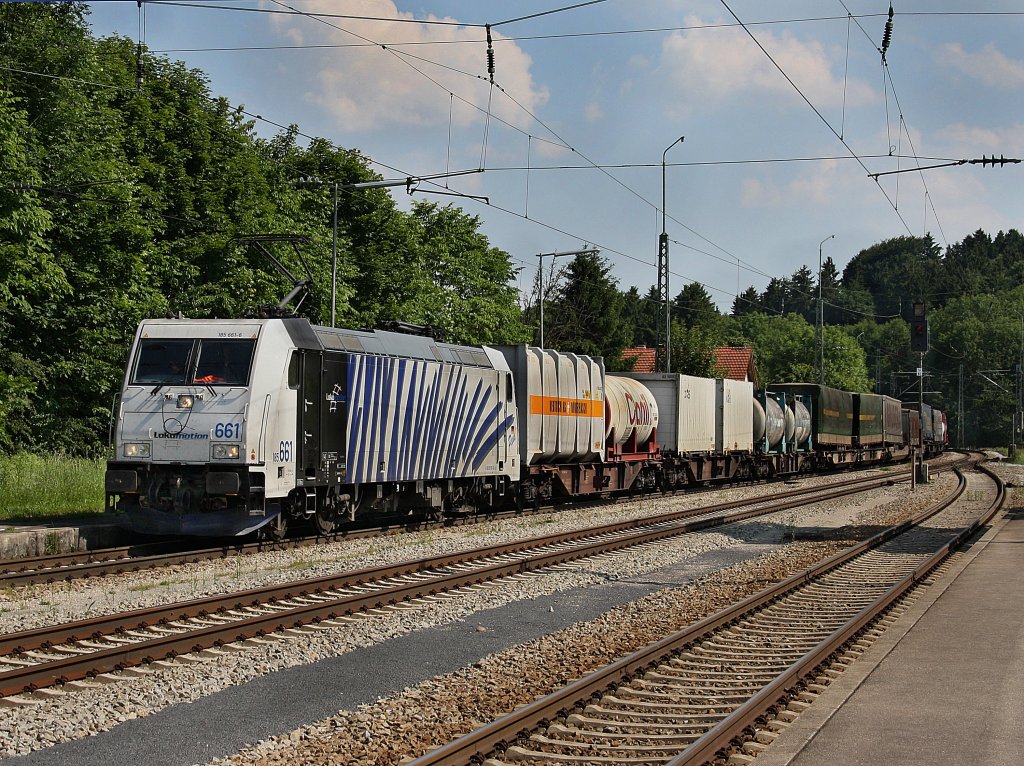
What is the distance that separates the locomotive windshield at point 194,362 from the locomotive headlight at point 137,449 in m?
0.92

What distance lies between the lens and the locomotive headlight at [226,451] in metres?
16.1

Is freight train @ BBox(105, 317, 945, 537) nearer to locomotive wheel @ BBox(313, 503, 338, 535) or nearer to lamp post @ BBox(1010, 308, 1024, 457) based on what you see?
locomotive wheel @ BBox(313, 503, 338, 535)

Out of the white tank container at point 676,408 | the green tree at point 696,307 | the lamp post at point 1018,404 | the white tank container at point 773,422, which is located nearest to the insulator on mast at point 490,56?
the white tank container at point 676,408

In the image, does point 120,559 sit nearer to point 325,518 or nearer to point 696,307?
point 325,518

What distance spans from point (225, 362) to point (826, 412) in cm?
3673

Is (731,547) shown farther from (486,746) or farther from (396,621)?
(486,746)

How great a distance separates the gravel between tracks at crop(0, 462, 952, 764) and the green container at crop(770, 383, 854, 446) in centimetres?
2719

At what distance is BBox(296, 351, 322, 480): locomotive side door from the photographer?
17219mm

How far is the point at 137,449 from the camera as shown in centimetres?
1648

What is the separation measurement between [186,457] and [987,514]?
735 inches

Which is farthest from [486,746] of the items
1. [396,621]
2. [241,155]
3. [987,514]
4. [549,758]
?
[241,155]

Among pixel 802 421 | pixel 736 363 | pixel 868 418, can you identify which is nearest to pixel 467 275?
pixel 802 421

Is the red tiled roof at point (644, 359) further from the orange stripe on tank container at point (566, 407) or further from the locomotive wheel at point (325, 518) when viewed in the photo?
the locomotive wheel at point (325, 518)

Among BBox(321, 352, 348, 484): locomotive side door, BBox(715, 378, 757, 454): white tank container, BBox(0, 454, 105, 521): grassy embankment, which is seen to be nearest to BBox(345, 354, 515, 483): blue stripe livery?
BBox(321, 352, 348, 484): locomotive side door
